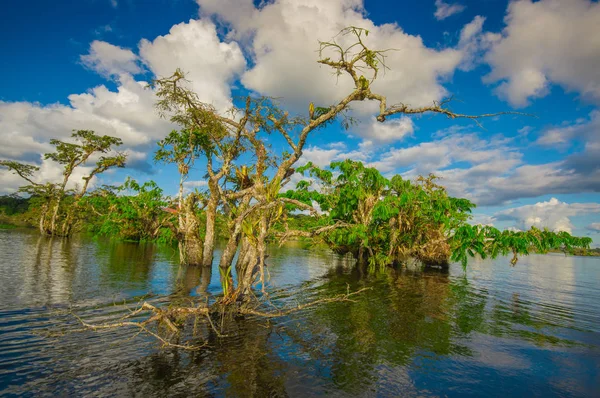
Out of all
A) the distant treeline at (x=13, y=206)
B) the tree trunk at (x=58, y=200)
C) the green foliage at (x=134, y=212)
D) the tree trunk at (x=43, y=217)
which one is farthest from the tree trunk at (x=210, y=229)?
the distant treeline at (x=13, y=206)

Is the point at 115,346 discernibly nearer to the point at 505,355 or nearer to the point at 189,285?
the point at 189,285

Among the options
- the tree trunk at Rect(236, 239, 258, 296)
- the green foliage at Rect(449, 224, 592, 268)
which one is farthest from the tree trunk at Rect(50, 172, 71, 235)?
the green foliage at Rect(449, 224, 592, 268)

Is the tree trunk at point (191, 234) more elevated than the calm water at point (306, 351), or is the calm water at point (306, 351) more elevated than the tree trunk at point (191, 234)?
the tree trunk at point (191, 234)

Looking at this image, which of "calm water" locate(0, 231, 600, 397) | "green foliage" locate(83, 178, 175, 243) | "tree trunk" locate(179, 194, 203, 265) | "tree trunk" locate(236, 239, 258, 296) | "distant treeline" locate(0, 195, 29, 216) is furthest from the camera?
"distant treeline" locate(0, 195, 29, 216)

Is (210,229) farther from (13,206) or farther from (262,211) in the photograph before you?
(13,206)

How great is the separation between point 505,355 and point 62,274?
72.1ft

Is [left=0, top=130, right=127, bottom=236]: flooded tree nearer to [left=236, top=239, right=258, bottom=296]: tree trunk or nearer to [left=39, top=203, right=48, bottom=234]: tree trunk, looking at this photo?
[left=39, top=203, right=48, bottom=234]: tree trunk

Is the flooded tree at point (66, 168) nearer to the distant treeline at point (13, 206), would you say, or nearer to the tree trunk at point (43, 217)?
the tree trunk at point (43, 217)

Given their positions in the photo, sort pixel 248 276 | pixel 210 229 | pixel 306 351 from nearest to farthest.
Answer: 1. pixel 306 351
2. pixel 248 276
3. pixel 210 229

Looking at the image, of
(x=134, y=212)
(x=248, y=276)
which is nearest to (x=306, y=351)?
(x=248, y=276)

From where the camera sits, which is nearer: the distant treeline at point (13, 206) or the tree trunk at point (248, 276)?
the tree trunk at point (248, 276)

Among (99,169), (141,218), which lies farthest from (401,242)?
(99,169)

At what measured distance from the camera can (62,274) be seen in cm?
1786

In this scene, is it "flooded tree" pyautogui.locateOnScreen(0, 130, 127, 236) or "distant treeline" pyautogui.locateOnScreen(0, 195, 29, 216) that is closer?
"flooded tree" pyautogui.locateOnScreen(0, 130, 127, 236)
